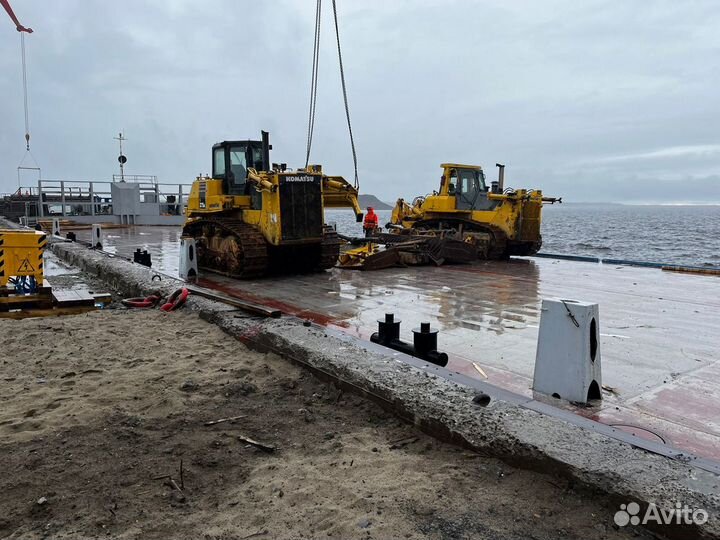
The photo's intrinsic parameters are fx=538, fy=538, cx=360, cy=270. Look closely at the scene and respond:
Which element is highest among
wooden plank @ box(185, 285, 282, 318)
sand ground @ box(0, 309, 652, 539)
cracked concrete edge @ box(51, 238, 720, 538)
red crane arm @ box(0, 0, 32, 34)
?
red crane arm @ box(0, 0, 32, 34)

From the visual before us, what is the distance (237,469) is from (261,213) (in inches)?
355

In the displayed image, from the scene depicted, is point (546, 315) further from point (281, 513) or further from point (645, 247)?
point (645, 247)

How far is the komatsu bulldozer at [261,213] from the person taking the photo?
11172 millimetres

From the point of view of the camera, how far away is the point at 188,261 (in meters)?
11.8

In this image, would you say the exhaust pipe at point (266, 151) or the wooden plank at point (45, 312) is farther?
the exhaust pipe at point (266, 151)

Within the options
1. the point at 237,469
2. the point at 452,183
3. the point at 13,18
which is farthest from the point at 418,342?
the point at 13,18

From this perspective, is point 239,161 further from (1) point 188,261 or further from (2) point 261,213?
(1) point 188,261

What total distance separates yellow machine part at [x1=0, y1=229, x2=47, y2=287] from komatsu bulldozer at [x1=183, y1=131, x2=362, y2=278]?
3.74 metres

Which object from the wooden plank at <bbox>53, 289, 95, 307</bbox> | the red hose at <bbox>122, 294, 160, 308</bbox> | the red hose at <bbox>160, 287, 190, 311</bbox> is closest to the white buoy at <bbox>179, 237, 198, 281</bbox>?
the wooden plank at <bbox>53, 289, 95, 307</bbox>

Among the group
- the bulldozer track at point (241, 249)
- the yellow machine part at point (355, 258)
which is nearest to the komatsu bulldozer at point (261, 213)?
the bulldozer track at point (241, 249)

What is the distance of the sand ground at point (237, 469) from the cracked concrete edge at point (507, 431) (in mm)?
93

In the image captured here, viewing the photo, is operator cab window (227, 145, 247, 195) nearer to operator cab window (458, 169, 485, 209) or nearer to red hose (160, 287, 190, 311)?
red hose (160, 287, 190, 311)

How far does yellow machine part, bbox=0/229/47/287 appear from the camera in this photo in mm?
8070

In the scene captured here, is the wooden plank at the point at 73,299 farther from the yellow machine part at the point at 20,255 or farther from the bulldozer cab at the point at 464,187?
the bulldozer cab at the point at 464,187
